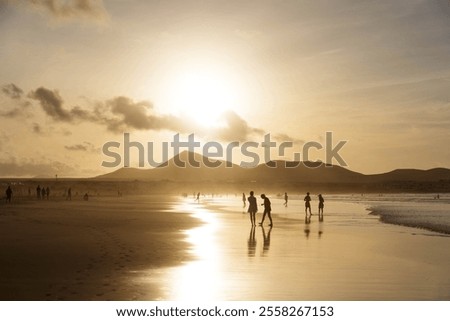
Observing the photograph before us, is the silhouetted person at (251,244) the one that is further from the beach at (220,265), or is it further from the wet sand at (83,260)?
the wet sand at (83,260)

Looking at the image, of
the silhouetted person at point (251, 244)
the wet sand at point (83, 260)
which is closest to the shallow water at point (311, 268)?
the silhouetted person at point (251, 244)

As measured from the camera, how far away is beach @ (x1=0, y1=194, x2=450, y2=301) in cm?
1267

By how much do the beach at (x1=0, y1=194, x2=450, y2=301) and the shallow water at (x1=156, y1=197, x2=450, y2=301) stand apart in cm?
3

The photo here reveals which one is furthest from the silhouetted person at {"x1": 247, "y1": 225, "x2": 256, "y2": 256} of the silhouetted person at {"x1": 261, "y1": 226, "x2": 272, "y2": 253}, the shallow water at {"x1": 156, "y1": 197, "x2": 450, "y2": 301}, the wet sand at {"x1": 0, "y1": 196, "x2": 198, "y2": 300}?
the wet sand at {"x1": 0, "y1": 196, "x2": 198, "y2": 300}

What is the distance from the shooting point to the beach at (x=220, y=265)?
1267cm

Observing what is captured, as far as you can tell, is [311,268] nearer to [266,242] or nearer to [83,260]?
[266,242]

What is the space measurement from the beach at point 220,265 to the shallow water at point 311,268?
0.03 meters

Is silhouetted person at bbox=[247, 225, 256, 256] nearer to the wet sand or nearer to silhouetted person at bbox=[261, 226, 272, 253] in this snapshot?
silhouetted person at bbox=[261, 226, 272, 253]

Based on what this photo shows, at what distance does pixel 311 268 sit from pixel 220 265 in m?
2.66

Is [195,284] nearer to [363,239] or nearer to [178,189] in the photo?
[363,239]

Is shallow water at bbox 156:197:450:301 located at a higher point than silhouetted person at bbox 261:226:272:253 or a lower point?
lower

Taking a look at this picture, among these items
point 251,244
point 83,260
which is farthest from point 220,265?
point 251,244

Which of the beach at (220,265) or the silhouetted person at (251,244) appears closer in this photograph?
the beach at (220,265)
